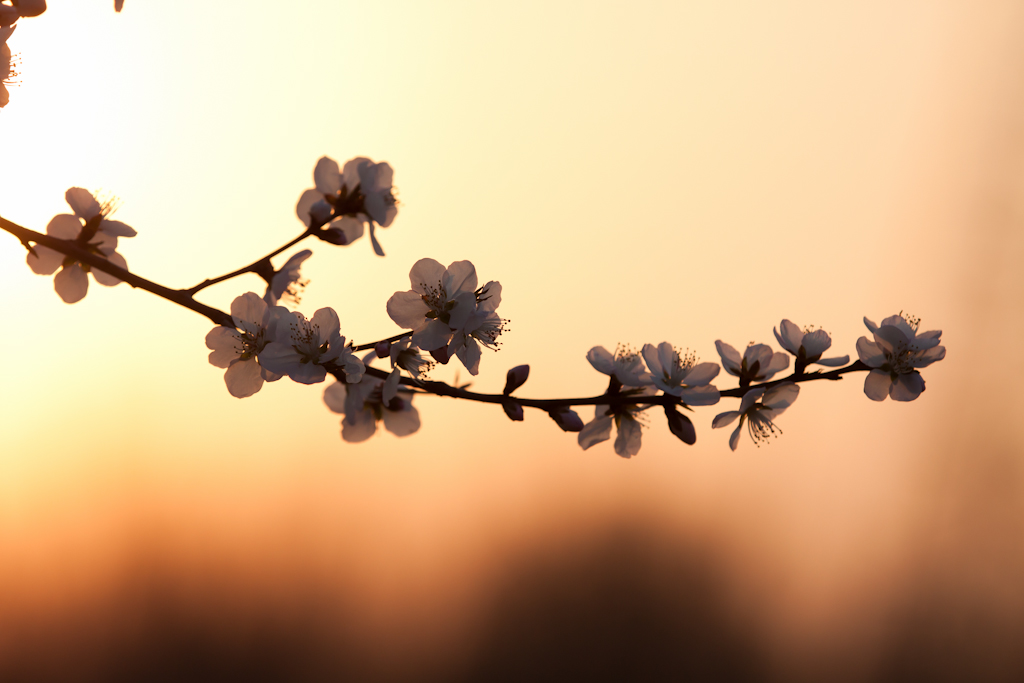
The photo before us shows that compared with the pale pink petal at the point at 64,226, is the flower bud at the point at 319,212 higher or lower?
higher

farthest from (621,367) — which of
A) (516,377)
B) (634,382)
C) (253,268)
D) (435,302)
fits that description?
(253,268)

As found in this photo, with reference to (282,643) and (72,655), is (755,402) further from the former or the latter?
(72,655)

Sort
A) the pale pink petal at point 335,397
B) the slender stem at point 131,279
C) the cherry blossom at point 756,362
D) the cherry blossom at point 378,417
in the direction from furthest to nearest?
the pale pink petal at point 335,397
the cherry blossom at point 378,417
the cherry blossom at point 756,362
the slender stem at point 131,279

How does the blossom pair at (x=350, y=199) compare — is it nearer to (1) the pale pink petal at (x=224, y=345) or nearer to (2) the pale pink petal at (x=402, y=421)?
(1) the pale pink petal at (x=224, y=345)

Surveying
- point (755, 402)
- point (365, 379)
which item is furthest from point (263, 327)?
point (755, 402)

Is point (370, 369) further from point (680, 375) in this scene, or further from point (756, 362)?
point (756, 362)

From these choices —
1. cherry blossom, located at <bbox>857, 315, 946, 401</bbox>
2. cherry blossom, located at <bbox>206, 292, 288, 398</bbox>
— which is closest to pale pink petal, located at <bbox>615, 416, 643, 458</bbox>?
cherry blossom, located at <bbox>857, 315, 946, 401</bbox>

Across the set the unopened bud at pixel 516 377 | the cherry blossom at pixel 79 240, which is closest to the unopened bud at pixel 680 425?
the unopened bud at pixel 516 377

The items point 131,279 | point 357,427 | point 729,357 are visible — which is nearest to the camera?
point 131,279
